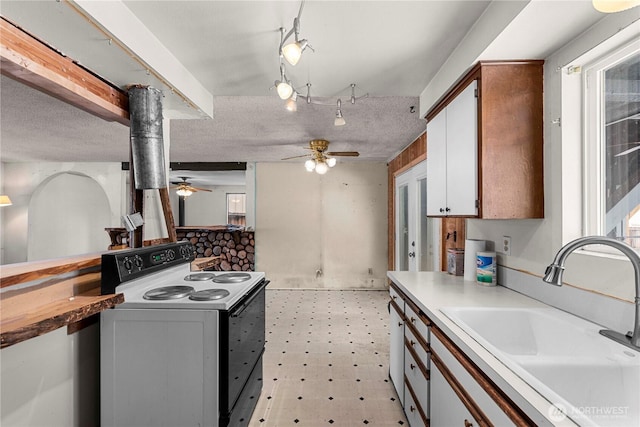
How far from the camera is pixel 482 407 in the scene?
3.26ft

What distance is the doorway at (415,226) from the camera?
3.75 metres

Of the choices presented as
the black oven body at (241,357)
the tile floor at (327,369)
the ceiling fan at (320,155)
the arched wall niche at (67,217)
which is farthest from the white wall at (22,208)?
the ceiling fan at (320,155)

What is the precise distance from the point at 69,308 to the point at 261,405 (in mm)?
1507

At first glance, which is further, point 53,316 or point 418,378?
point 418,378

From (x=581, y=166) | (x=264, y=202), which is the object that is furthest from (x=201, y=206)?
(x=581, y=166)

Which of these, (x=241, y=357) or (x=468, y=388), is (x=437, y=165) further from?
(x=241, y=357)

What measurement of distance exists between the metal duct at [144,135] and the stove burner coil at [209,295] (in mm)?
791

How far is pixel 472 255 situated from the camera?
6.91 feet

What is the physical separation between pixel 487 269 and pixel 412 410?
3.23ft

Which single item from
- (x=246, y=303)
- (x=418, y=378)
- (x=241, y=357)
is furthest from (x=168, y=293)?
(x=418, y=378)

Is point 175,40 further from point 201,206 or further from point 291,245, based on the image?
point 201,206

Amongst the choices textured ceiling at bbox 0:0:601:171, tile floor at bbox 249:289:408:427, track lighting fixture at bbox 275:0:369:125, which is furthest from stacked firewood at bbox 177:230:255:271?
track lighting fixture at bbox 275:0:369:125

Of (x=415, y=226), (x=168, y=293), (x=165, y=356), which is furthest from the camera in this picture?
(x=415, y=226)

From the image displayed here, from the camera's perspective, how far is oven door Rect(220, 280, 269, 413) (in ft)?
4.77
